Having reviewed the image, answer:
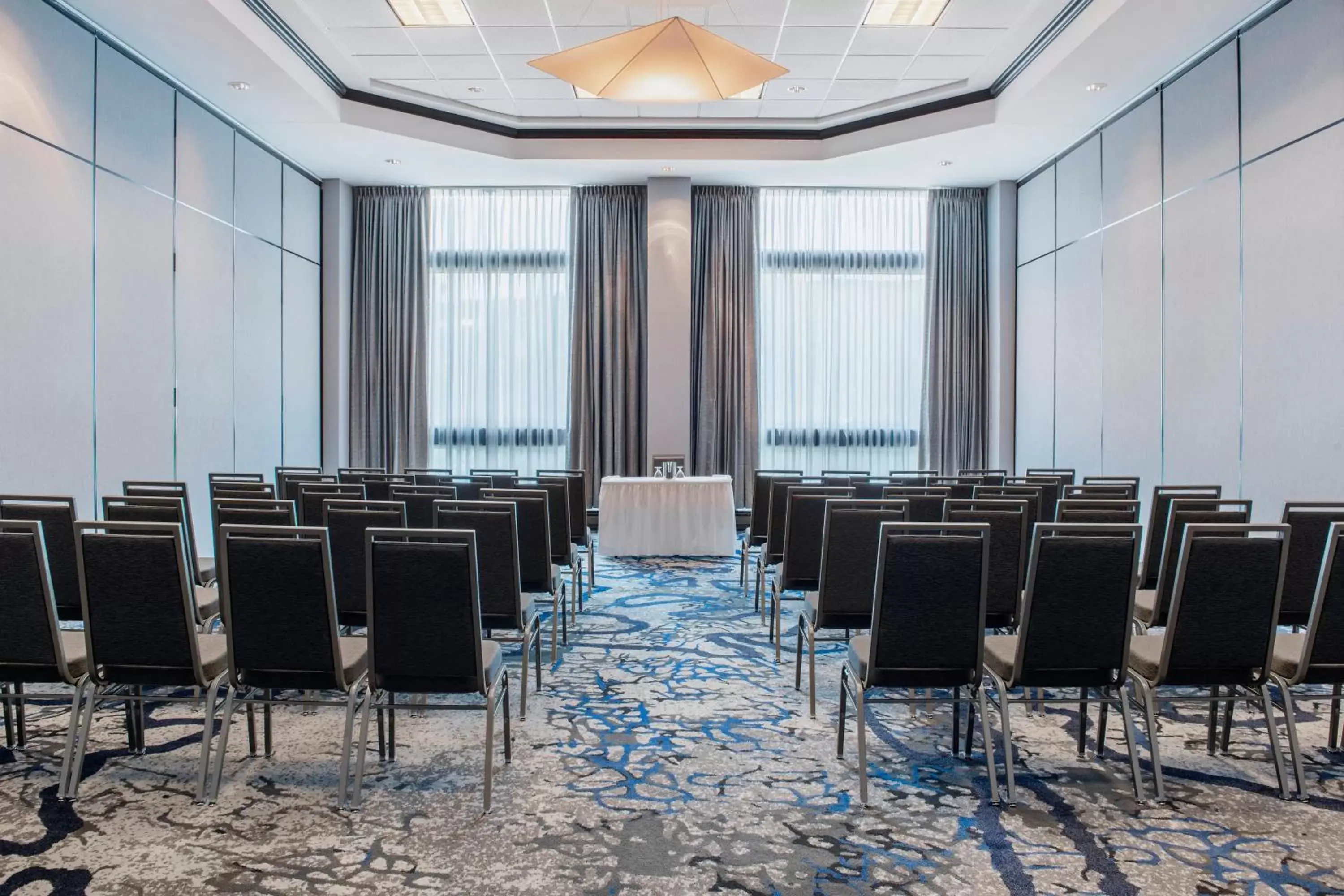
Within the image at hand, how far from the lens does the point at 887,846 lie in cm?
262

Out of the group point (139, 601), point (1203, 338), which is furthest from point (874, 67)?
point (139, 601)

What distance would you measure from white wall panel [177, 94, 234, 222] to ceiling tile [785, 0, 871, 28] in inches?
201

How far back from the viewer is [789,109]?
9.21 m

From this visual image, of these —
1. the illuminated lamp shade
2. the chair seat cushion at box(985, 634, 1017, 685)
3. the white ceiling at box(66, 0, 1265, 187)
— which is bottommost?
the chair seat cushion at box(985, 634, 1017, 685)

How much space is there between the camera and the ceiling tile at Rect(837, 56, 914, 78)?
7.80 m

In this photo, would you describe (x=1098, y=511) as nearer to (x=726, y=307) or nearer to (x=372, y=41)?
(x=372, y=41)

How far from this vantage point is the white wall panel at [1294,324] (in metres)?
5.18

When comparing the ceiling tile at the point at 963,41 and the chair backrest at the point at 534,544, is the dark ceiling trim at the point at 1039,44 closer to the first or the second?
the ceiling tile at the point at 963,41

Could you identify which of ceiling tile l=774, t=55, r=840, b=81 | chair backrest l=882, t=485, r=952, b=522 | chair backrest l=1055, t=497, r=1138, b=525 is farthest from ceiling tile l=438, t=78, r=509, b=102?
chair backrest l=1055, t=497, r=1138, b=525

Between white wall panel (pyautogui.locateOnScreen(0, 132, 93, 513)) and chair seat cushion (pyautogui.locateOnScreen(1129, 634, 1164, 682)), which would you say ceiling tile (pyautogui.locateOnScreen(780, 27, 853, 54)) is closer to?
white wall panel (pyautogui.locateOnScreen(0, 132, 93, 513))

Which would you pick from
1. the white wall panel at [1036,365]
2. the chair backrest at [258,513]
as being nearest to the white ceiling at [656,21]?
the white wall panel at [1036,365]

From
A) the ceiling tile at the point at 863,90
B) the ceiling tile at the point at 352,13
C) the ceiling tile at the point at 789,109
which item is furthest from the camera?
the ceiling tile at the point at 789,109

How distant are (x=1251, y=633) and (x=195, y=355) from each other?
7795 millimetres

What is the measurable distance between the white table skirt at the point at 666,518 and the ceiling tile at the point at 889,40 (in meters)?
4.01
